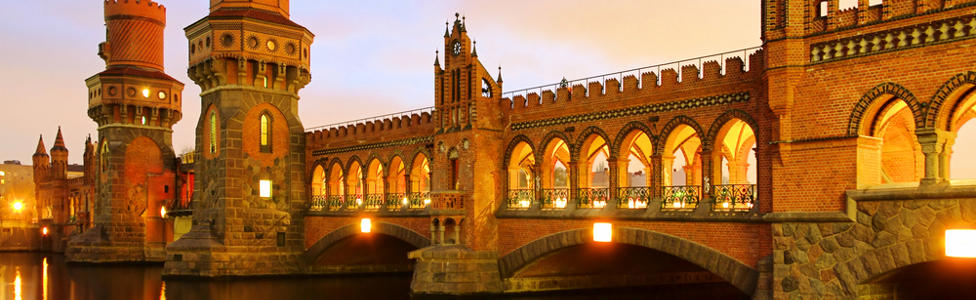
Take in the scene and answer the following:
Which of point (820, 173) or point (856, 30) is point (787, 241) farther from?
point (856, 30)

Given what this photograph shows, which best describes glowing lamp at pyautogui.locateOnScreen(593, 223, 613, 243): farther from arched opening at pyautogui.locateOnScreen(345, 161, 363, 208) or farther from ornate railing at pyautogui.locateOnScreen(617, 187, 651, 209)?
arched opening at pyautogui.locateOnScreen(345, 161, 363, 208)

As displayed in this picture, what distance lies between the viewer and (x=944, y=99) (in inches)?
619

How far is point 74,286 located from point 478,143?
59.9 ft

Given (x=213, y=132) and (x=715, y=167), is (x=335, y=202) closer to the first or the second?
(x=213, y=132)

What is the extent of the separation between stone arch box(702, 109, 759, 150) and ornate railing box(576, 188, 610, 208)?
12.9 ft

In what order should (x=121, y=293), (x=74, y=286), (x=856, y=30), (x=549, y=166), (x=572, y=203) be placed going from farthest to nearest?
(x=74, y=286), (x=121, y=293), (x=549, y=166), (x=572, y=203), (x=856, y=30)

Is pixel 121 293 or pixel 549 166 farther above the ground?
pixel 549 166

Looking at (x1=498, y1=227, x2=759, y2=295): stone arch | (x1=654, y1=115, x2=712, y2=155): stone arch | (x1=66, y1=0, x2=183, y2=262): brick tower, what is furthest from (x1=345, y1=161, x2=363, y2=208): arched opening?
(x1=654, y1=115, x2=712, y2=155): stone arch

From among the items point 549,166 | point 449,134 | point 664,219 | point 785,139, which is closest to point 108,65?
point 449,134

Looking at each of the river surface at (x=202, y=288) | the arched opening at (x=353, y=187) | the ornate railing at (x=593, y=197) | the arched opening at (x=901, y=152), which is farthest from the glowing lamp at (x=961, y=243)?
the arched opening at (x=353, y=187)

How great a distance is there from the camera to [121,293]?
1235 inches


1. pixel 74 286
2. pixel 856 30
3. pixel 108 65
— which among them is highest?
pixel 108 65

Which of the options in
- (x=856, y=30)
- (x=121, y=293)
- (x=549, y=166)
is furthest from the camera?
(x=121, y=293)

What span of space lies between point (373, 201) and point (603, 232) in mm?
13177
